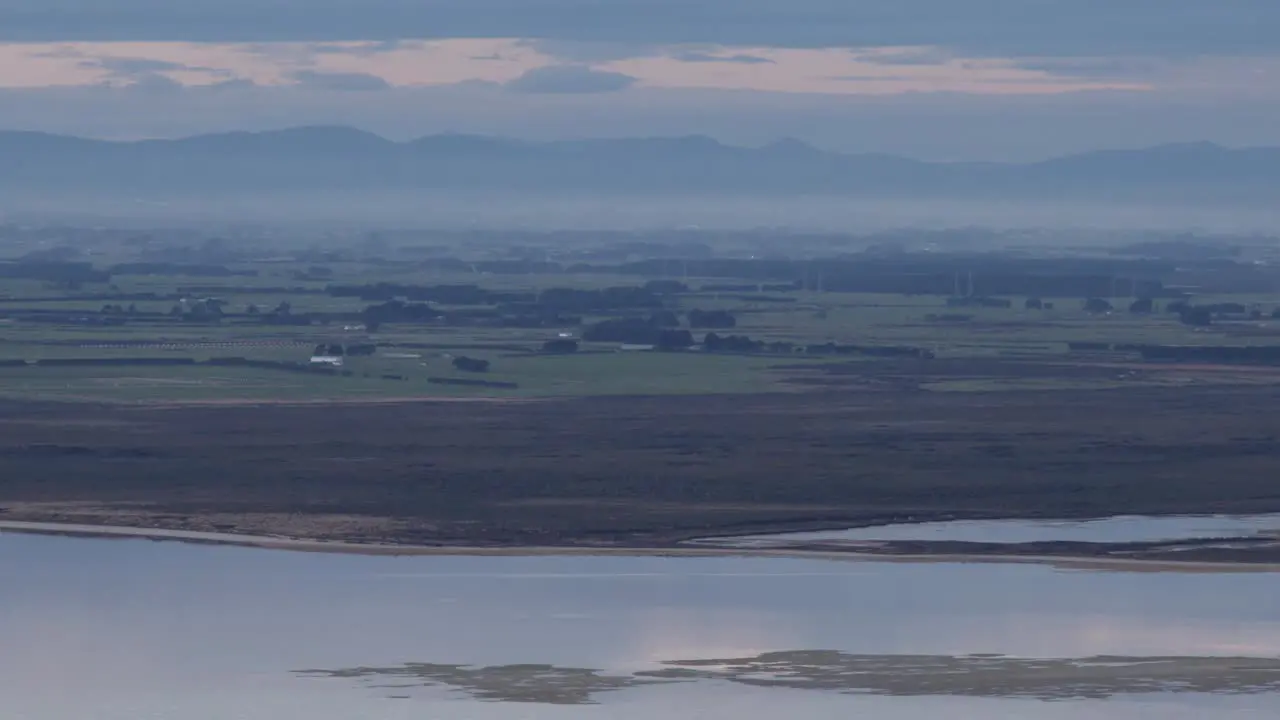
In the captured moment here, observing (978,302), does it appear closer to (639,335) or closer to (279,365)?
(639,335)

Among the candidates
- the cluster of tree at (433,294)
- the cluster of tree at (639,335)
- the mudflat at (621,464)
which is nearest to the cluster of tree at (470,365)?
the mudflat at (621,464)

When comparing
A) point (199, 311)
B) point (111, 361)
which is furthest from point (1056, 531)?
point (199, 311)

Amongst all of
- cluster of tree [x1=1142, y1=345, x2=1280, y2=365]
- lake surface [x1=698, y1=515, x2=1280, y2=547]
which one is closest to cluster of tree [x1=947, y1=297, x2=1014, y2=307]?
cluster of tree [x1=1142, y1=345, x2=1280, y2=365]

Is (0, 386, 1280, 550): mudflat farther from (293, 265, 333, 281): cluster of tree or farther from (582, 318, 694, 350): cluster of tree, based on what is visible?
(293, 265, 333, 281): cluster of tree

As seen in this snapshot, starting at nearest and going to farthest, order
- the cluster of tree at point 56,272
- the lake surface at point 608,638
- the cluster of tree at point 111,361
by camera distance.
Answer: the lake surface at point 608,638
the cluster of tree at point 111,361
the cluster of tree at point 56,272

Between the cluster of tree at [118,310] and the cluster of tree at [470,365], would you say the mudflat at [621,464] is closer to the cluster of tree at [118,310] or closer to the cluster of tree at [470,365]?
the cluster of tree at [470,365]

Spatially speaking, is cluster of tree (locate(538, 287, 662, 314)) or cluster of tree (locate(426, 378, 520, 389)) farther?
cluster of tree (locate(538, 287, 662, 314))
